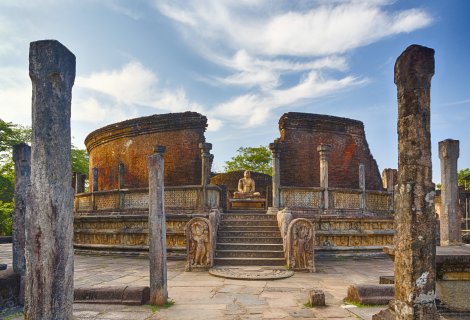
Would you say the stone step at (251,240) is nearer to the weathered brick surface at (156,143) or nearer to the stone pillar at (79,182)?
the weathered brick surface at (156,143)

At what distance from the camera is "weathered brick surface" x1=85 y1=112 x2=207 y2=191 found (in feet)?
59.5

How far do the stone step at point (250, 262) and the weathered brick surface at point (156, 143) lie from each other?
885 cm

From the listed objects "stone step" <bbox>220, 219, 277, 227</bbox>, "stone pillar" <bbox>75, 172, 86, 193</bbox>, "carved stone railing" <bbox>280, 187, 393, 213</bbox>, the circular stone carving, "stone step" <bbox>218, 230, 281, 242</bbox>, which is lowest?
the circular stone carving

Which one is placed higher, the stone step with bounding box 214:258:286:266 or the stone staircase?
the stone staircase

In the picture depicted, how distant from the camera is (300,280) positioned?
7.66 metres

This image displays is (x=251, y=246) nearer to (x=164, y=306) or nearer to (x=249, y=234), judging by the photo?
(x=249, y=234)

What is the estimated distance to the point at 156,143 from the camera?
1872 cm

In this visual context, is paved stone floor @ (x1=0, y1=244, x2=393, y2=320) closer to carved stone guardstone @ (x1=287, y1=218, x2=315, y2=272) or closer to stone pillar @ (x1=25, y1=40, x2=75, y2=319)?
carved stone guardstone @ (x1=287, y1=218, x2=315, y2=272)

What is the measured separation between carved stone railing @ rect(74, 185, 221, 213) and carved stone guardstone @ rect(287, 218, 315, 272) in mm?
3835

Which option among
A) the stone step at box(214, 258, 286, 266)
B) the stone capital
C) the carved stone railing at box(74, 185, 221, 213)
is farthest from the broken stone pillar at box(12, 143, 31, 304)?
the stone capital

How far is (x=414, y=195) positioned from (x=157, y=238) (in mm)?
3770

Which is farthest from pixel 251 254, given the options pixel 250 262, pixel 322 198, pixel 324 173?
pixel 324 173

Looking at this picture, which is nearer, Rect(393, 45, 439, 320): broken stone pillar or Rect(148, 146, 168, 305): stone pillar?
Rect(393, 45, 439, 320): broken stone pillar

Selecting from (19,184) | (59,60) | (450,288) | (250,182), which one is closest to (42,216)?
(59,60)
